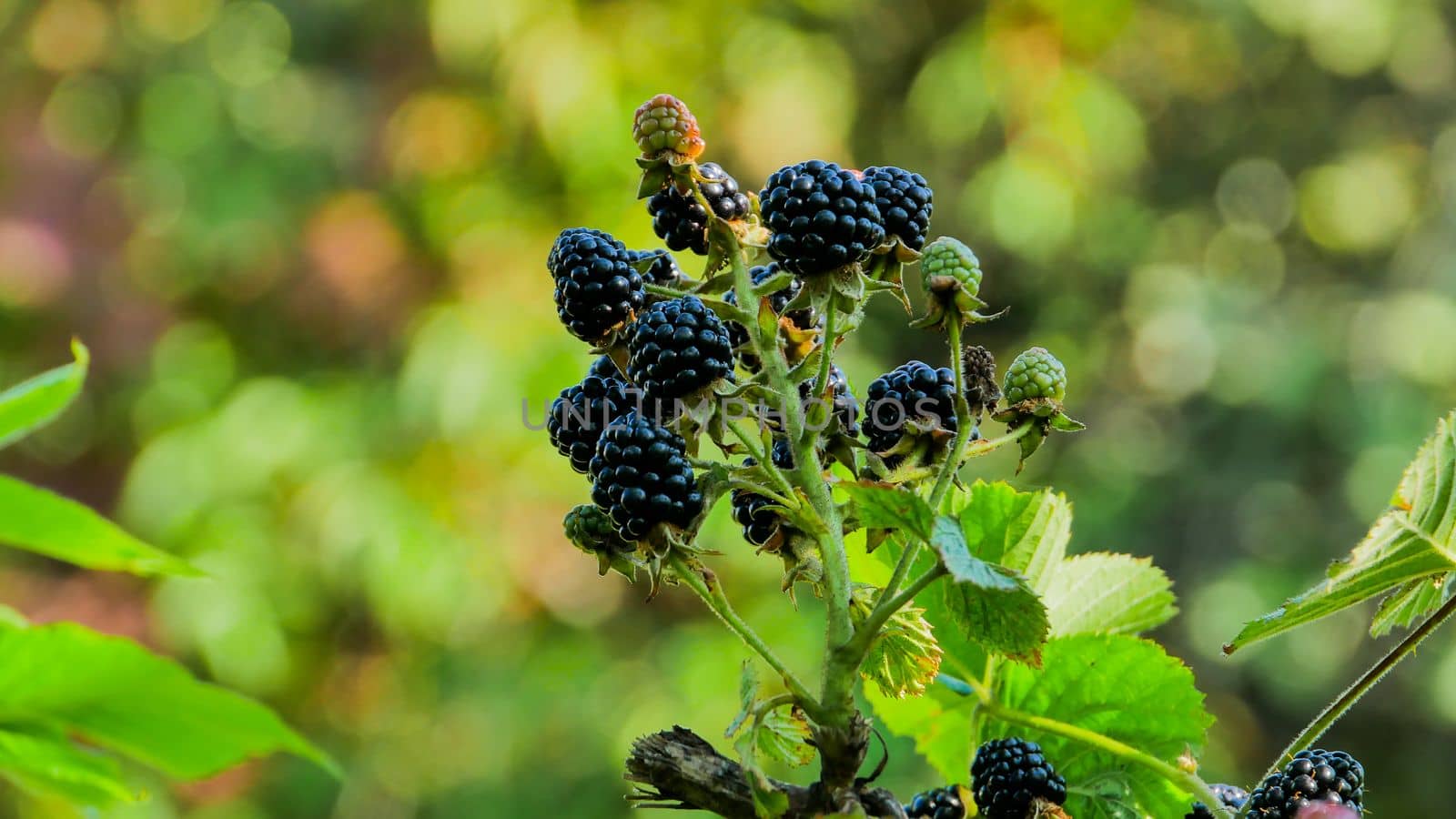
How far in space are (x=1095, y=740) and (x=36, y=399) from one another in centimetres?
47

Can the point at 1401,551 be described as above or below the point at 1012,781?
above

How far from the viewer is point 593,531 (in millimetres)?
603

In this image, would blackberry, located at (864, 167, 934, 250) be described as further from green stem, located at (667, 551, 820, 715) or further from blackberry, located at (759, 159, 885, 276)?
green stem, located at (667, 551, 820, 715)

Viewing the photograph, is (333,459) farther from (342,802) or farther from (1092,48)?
(1092,48)

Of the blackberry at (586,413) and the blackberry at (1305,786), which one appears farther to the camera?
the blackberry at (586,413)

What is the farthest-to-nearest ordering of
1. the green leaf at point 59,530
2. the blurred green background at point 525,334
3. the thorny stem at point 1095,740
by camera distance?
the blurred green background at point 525,334, the thorny stem at point 1095,740, the green leaf at point 59,530

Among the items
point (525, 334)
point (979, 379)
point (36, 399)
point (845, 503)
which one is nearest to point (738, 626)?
point (845, 503)

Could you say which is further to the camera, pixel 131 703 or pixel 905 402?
pixel 905 402

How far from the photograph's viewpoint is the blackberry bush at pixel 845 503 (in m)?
0.52

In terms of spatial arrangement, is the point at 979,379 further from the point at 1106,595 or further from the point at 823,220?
the point at 1106,595

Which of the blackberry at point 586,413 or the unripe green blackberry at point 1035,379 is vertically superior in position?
the unripe green blackberry at point 1035,379

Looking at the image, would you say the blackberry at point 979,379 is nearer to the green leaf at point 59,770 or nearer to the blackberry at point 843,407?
the blackberry at point 843,407

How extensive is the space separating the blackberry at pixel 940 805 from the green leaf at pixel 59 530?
1.14ft

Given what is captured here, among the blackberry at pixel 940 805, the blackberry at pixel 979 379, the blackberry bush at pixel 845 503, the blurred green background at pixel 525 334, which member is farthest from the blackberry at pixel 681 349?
the blurred green background at pixel 525 334
